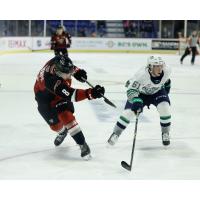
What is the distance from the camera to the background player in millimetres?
2887

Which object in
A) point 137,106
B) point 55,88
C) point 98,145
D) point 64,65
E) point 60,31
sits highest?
point 60,31

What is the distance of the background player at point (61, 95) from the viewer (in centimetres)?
289

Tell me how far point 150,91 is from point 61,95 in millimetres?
622

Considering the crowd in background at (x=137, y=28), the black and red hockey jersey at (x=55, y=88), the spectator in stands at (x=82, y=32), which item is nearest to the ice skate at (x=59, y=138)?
the black and red hockey jersey at (x=55, y=88)

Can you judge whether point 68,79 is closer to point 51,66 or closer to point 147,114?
point 51,66

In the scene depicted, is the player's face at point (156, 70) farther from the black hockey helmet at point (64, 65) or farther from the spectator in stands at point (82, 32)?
the spectator in stands at point (82, 32)

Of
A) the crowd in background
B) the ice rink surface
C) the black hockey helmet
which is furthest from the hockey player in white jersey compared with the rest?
the crowd in background

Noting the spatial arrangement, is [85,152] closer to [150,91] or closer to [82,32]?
[150,91]

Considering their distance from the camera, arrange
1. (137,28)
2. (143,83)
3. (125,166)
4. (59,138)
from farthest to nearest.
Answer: (137,28)
(59,138)
(143,83)
(125,166)

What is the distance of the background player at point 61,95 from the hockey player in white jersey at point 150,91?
1.02ft

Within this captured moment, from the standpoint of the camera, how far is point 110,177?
2705mm

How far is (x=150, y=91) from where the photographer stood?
128 inches

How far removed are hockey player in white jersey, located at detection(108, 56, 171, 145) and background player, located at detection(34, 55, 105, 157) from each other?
0.31 meters

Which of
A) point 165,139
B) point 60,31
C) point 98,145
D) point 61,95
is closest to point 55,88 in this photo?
point 61,95
